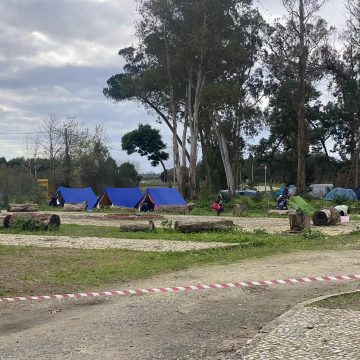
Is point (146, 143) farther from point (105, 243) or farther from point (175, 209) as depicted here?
point (105, 243)

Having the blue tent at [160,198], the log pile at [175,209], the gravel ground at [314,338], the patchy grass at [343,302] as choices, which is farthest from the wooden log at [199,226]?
the blue tent at [160,198]

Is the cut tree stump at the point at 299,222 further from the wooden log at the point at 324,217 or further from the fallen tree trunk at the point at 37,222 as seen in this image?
the fallen tree trunk at the point at 37,222

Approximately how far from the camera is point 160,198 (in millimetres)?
35875

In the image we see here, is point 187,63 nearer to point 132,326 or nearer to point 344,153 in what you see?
point 344,153

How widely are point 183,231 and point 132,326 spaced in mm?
12661

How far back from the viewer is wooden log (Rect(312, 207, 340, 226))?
22.0 m

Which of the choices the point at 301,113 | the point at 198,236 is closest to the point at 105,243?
the point at 198,236

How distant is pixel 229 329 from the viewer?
6.56 meters

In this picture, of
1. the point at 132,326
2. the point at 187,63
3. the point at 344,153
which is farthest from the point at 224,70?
the point at 132,326

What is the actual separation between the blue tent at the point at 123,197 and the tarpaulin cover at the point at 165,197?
148 centimetres

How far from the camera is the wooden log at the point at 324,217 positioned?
22.0 meters

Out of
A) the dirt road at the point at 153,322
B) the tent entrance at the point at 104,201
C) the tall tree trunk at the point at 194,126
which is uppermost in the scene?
the tall tree trunk at the point at 194,126

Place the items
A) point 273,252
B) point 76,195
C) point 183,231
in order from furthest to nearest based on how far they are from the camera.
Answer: point 76,195, point 183,231, point 273,252

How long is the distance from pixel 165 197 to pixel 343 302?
28620 millimetres
